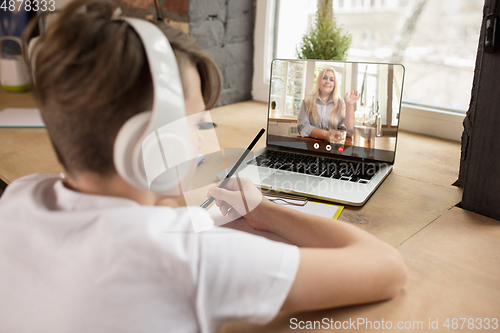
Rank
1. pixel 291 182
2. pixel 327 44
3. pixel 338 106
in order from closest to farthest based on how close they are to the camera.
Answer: pixel 291 182 → pixel 338 106 → pixel 327 44

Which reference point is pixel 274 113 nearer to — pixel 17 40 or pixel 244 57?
pixel 244 57

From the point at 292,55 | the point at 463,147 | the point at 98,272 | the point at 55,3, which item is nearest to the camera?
A: the point at 98,272

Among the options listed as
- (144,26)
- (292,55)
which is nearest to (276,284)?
(144,26)

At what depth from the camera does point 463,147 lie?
89cm

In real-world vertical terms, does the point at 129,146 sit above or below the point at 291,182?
above

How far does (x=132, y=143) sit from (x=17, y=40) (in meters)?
2.00

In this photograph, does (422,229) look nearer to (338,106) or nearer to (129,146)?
(338,106)

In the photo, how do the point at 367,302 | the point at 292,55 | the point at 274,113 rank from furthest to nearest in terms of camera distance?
the point at 292,55, the point at 274,113, the point at 367,302

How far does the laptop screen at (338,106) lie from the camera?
981 millimetres

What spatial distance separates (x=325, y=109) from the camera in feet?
3.39

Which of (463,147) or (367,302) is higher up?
(463,147)

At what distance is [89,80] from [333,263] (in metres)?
0.34
